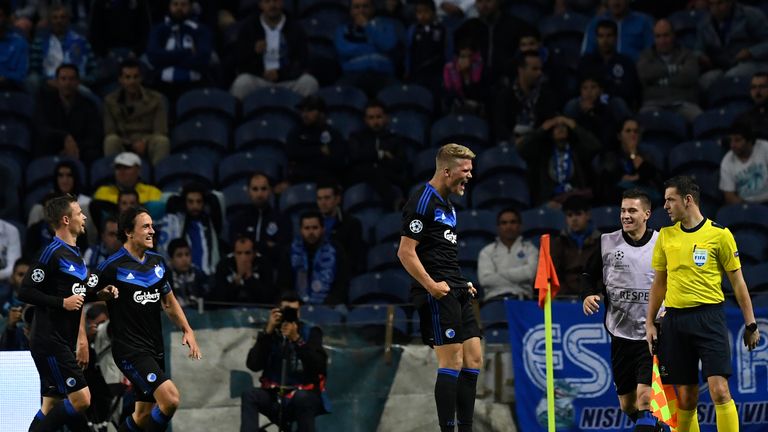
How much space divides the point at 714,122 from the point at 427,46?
12.9ft

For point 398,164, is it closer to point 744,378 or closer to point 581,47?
point 581,47

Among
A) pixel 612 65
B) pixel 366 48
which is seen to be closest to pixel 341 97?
pixel 366 48

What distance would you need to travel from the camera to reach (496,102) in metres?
17.7

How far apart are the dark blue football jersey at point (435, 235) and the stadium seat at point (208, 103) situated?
8134 millimetres

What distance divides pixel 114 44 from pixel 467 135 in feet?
19.7

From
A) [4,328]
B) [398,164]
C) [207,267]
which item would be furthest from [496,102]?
[4,328]

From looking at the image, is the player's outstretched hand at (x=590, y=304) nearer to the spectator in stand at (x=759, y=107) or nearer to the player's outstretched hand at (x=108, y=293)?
the player's outstretched hand at (x=108, y=293)

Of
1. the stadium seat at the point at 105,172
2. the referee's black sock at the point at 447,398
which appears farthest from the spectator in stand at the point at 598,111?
the referee's black sock at the point at 447,398

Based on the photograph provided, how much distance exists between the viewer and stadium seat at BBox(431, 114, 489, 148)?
57.1 ft

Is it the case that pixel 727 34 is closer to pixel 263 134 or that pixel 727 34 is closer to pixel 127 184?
pixel 263 134

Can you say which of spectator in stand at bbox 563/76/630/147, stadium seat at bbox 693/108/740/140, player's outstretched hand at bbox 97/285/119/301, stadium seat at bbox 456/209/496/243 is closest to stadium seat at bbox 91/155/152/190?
stadium seat at bbox 456/209/496/243

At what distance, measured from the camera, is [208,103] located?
18.2m

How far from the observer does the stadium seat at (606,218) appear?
51.1 feet

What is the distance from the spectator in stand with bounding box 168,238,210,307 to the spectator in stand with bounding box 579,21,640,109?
575 cm
